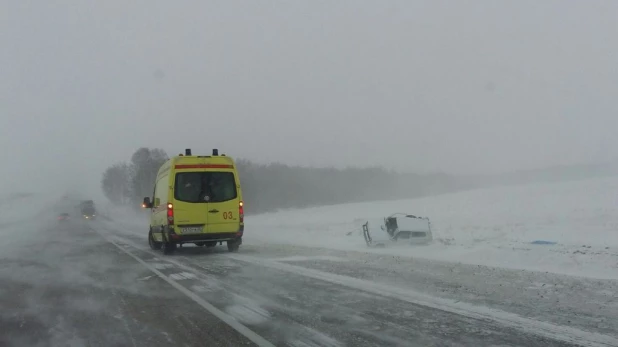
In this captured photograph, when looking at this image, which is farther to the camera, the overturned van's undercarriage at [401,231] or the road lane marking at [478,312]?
the overturned van's undercarriage at [401,231]

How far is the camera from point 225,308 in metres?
7.14

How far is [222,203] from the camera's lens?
1516 centimetres

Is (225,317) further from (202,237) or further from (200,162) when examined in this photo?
(200,162)

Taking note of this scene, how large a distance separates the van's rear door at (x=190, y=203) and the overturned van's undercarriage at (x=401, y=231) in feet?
16.8

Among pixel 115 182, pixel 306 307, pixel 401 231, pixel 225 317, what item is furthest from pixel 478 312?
pixel 115 182

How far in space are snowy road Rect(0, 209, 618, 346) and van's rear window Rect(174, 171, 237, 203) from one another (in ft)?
11.0

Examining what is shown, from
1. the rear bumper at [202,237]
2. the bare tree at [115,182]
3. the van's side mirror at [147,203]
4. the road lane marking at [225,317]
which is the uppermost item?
the bare tree at [115,182]

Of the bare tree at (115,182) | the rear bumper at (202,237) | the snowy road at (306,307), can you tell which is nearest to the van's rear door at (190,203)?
the rear bumper at (202,237)

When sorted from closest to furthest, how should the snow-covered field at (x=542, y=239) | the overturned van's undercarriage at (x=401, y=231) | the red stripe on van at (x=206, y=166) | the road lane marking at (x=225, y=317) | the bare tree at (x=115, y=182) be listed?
the road lane marking at (x=225, y=317) < the snow-covered field at (x=542, y=239) < the red stripe on van at (x=206, y=166) < the overturned van's undercarriage at (x=401, y=231) < the bare tree at (x=115, y=182)

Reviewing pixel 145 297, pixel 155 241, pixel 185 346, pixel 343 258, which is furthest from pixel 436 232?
pixel 185 346

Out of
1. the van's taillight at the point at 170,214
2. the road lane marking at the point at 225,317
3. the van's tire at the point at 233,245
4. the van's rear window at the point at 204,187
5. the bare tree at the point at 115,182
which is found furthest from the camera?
the bare tree at the point at 115,182

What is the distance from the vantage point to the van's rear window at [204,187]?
49.1ft

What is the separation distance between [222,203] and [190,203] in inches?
34.7

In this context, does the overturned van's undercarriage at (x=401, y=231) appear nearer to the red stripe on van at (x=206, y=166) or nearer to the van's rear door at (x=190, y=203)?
the red stripe on van at (x=206, y=166)
